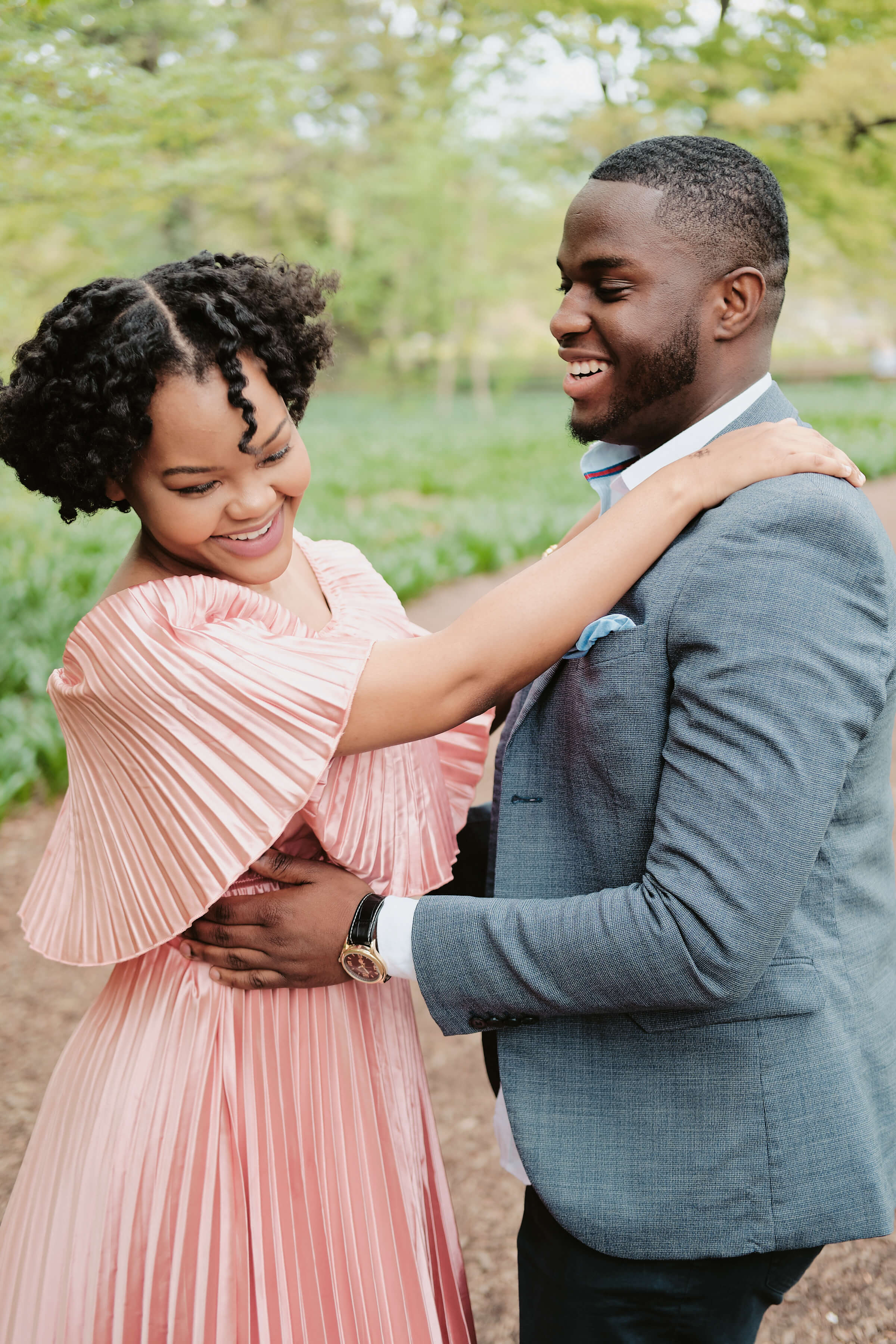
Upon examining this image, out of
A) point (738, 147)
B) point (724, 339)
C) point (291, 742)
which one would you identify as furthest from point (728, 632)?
point (738, 147)

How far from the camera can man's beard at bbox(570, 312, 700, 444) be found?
5.57ft

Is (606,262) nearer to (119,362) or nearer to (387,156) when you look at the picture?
(119,362)

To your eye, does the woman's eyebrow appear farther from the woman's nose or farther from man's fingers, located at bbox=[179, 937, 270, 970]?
man's fingers, located at bbox=[179, 937, 270, 970]

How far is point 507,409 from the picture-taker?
31219 millimetres

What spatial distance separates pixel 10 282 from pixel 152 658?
22.9 ft

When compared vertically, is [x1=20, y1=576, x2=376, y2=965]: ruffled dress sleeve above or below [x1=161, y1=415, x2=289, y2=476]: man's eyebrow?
below

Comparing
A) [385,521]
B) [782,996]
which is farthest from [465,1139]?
[385,521]

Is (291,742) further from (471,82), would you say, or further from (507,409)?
(507,409)

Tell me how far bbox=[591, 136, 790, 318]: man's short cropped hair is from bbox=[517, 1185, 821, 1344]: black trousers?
1.51m

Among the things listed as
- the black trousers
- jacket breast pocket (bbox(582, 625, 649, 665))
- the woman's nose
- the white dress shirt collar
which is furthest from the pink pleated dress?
the white dress shirt collar

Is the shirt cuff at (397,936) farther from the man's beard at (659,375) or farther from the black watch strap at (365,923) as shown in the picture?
the man's beard at (659,375)

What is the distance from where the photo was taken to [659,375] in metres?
1.73

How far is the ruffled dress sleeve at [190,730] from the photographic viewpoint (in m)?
1.59

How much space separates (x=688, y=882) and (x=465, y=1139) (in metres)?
2.73
